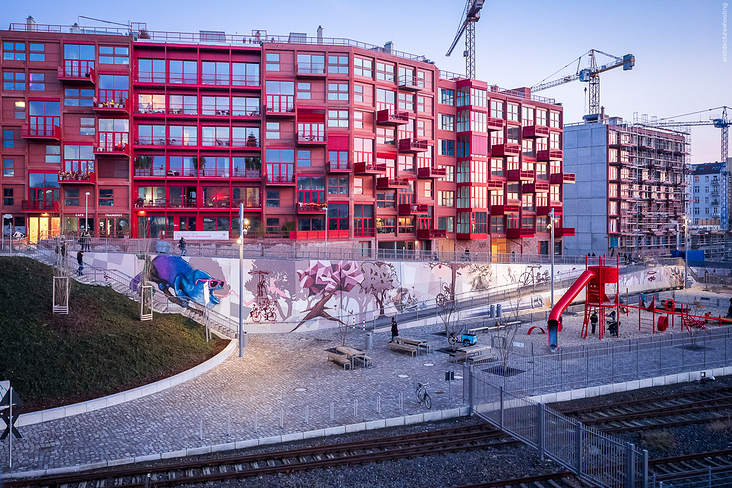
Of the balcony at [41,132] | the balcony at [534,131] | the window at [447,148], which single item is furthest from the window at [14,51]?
the balcony at [534,131]

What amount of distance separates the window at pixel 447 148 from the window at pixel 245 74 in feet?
66.7

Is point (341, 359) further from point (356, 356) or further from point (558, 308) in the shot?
point (558, 308)

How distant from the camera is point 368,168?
49.1m

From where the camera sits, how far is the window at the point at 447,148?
56.9 m

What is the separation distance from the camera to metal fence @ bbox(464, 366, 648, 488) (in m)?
13.0

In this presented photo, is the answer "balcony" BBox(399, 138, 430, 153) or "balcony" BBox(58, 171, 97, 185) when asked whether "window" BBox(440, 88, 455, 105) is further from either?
"balcony" BBox(58, 171, 97, 185)

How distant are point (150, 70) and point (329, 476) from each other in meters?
43.7

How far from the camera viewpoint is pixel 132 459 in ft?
49.9

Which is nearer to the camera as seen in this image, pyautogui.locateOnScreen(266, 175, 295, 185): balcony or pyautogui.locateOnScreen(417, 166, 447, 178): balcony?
pyautogui.locateOnScreen(266, 175, 295, 185): balcony

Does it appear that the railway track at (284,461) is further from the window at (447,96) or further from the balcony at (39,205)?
the window at (447,96)

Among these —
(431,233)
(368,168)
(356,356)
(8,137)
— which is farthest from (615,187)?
(8,137)

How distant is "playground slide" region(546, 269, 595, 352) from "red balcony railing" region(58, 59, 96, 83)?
1617 inches

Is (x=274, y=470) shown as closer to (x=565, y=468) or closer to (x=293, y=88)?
(x=565, y=468)

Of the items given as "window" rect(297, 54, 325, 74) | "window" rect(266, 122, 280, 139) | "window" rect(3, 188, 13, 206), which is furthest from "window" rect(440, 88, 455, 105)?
"window" rect(3, 188, 13, 206)
